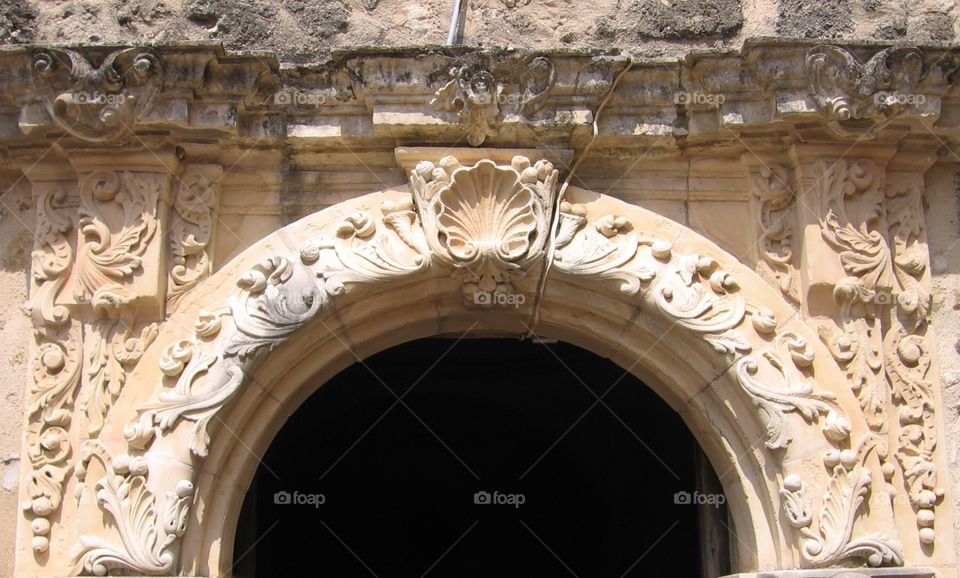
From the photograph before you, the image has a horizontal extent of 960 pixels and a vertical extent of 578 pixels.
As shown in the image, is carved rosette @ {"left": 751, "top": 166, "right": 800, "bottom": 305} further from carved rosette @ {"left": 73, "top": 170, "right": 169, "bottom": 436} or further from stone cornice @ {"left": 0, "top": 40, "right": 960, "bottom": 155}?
carved rosette @ {"left": 73, "top": 170, "right": 169, "bottom": 436}

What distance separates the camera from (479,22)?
4316 millimetres

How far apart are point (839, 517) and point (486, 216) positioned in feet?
4.73

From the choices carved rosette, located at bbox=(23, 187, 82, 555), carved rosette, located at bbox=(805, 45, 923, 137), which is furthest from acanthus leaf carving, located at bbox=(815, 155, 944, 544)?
carved rosette, located at bbox=(23, 187, 82, 555)

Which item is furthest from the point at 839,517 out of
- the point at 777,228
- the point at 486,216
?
the point at 486,216

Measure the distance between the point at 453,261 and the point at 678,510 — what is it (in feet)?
9.81

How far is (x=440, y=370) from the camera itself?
7227mm

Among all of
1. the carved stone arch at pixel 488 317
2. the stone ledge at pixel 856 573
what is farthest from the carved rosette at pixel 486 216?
the stone ledge at pixel 856 573

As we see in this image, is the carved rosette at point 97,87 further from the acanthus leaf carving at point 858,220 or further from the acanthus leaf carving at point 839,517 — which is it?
the acanthus leaf carving at point 839,517

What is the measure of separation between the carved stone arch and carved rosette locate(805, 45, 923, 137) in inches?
23.5

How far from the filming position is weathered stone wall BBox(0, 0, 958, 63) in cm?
425

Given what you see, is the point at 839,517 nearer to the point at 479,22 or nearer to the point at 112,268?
the point at 479,22

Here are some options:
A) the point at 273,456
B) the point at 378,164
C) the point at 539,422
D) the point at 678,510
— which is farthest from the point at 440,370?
the point at 378,164

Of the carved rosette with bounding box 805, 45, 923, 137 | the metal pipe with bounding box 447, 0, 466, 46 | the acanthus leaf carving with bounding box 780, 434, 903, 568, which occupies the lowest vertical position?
the acanthus leaf carving with bounding box 780, 434, 903, 568

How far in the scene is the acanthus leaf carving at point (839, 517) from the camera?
3674mm
